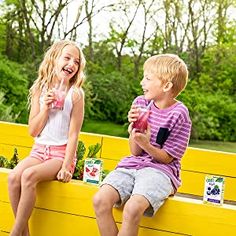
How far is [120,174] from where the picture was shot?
2443 millimetres

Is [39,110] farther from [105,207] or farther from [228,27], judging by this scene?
[228,27]

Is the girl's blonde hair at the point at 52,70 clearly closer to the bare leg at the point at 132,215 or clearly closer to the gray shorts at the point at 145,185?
the gray shorts at the point at 145,185

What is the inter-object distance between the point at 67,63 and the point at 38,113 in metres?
0.27

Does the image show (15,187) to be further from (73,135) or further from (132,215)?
(132,215)

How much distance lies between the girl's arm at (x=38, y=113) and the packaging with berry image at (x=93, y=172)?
0.98 ft

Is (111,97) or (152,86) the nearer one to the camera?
(152,86)

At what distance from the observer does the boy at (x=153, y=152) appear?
2.30 metres

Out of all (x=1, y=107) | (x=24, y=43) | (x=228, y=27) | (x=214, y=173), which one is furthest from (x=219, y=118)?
(x=214, y=173)

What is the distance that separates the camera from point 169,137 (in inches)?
96.5

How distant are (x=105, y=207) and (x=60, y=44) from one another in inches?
35.2

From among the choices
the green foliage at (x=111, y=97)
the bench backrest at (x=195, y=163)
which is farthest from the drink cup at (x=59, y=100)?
the green foliage at (x=111, y=97)

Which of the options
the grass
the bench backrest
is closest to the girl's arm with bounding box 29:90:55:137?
the bench backrest

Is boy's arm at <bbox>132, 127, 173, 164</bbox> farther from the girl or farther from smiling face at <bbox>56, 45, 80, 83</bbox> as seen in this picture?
smiling face at <bbox>56, 45, 80, 83</bbox>

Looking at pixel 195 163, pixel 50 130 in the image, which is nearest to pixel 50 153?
pixel 50 130
